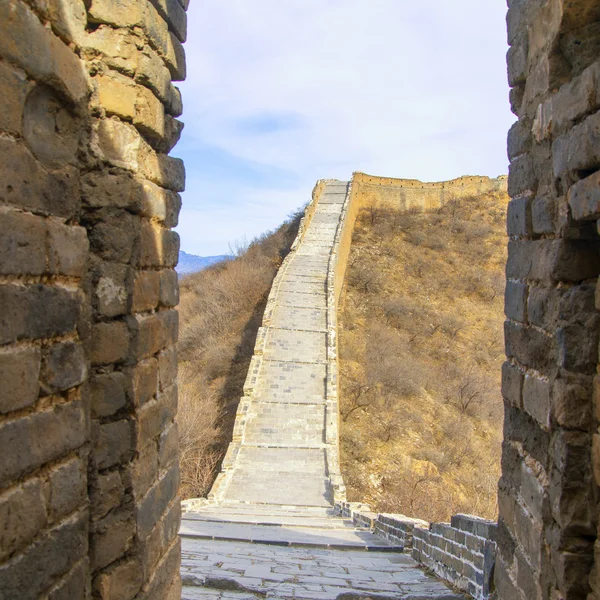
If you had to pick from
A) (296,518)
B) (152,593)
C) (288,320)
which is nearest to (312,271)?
(288,320)

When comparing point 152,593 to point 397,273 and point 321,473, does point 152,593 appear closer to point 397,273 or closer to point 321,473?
point 321,473

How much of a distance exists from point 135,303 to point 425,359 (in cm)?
1869

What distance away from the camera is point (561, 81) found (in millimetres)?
3225

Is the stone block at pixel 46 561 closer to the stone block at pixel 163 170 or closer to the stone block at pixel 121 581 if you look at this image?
the stone block at pixel 121 581

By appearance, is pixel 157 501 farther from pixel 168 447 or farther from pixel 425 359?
pixel 425 359

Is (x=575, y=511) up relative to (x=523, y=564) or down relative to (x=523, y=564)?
up

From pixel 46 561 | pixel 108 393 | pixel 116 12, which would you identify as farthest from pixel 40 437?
pixel 116 12

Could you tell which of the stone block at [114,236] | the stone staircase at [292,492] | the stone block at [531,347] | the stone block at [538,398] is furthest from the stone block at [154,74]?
the stone staircase at [292,492]

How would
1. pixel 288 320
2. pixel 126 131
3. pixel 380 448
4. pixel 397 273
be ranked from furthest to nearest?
pixel 397 273, pixel 288 320, pixel 380 448, pixel 126 131

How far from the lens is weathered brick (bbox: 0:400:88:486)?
7.55 ft

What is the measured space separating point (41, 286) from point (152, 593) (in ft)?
6.48

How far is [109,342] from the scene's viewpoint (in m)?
3.21

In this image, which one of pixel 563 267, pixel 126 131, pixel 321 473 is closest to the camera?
pixel 563 267

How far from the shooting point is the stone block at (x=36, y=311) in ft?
7.52
